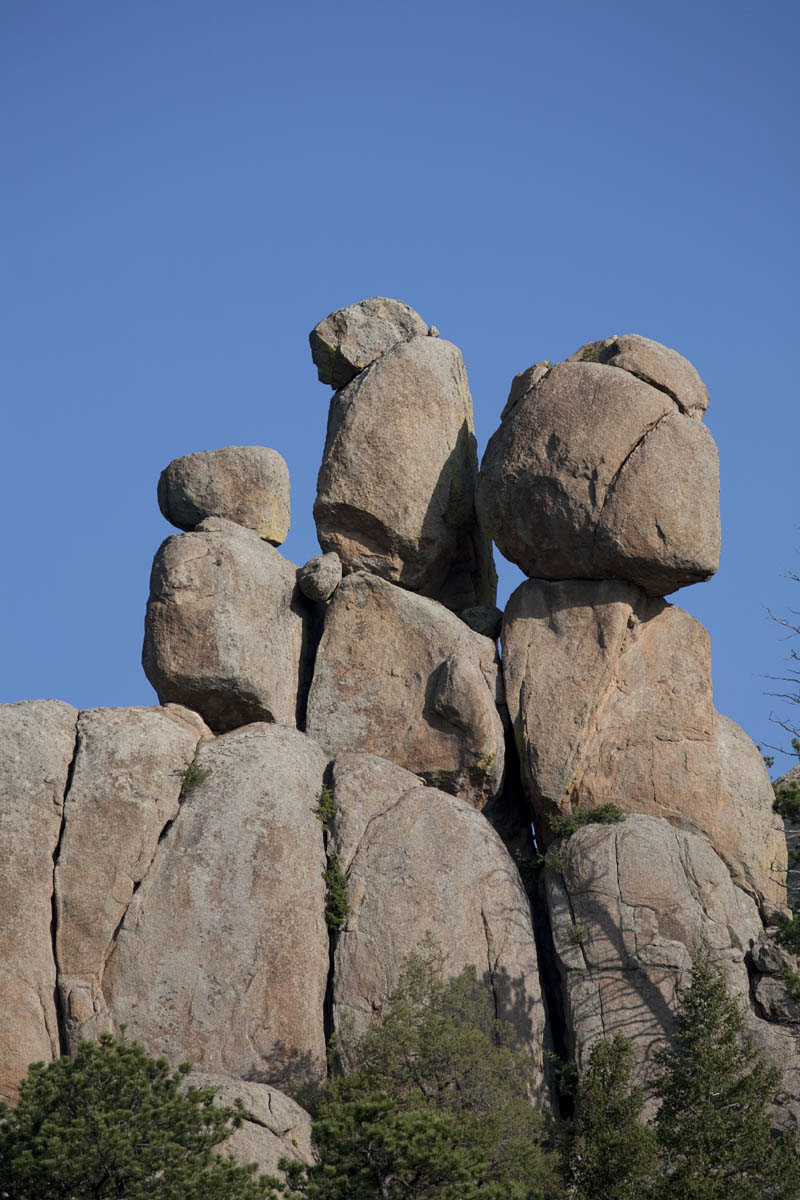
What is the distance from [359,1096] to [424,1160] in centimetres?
419

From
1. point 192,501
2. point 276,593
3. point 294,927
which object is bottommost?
point 294,927

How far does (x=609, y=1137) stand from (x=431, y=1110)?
470cm

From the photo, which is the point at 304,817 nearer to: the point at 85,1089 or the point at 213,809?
the point at 213,809

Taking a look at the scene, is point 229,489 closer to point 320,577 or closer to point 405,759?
point 320,577

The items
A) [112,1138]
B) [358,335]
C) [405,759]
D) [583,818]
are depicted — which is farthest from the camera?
[358,335]

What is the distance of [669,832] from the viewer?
112 ft

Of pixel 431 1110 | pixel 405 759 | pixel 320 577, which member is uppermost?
pixel 320 577

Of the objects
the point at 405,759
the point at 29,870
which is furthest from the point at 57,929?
the point at 405,759

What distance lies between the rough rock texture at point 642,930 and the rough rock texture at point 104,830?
848 centimetres

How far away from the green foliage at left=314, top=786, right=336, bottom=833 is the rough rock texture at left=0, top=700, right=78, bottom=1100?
5191mm

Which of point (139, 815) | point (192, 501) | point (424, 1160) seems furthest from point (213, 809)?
point (424, 1160)

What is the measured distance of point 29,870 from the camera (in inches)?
1216

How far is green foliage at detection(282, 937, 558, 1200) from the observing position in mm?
22891

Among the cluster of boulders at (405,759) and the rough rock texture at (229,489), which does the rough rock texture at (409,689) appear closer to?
the cluster of boulders at (405,759)
